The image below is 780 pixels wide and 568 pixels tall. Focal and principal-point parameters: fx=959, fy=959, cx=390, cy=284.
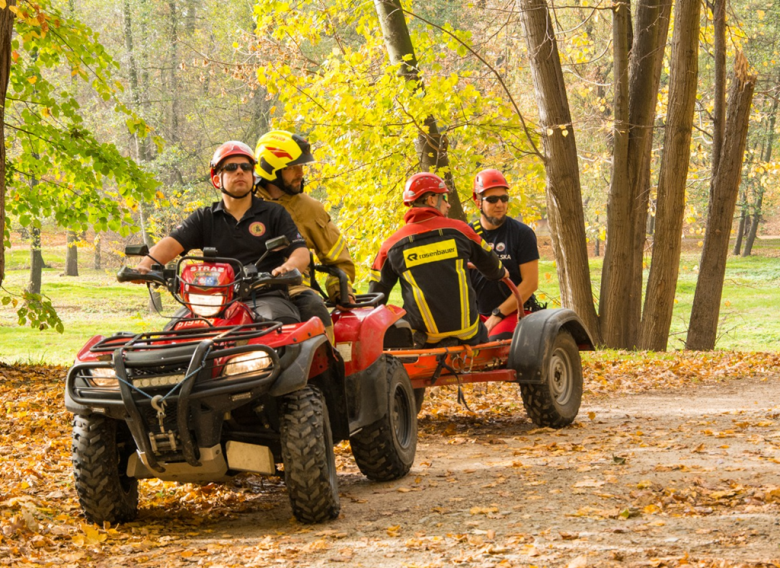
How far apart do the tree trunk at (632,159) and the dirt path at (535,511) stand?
729cm

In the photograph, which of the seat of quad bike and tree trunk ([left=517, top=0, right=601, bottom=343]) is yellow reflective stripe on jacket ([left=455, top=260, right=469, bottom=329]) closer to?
the seat of quad bike

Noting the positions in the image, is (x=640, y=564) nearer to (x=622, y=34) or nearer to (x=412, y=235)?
(x=412, y=235)

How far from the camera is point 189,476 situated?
4.90 metres

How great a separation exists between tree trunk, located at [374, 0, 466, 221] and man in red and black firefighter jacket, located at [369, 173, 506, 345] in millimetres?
5842

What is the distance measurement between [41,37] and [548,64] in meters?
6.88

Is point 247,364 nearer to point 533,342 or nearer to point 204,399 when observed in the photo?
point 204,399

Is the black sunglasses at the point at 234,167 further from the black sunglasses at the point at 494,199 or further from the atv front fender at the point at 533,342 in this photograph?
the black sunglasses at the point at 494,199

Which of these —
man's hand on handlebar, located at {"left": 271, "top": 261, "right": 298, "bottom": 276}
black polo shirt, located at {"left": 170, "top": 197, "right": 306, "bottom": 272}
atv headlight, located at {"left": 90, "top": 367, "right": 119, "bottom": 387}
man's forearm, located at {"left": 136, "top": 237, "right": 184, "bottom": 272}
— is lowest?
atv headlight, located at {"left": 90, "top": 367, "right": 119, "bottom": 387}

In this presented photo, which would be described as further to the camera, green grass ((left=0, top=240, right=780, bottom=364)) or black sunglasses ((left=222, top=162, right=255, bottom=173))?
green grass ((left=0, top=240, right=780, bottom=364))

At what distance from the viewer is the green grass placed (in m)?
24.9

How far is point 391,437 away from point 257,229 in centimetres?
156

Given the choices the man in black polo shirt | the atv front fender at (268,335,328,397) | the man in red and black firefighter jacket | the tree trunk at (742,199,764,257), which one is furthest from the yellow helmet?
the tree trunk at (742,199,764,257)

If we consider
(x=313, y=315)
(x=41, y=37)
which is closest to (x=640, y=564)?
(x=313, y=315)

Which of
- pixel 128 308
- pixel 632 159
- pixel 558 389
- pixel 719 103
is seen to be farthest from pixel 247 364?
pixel 128 308
